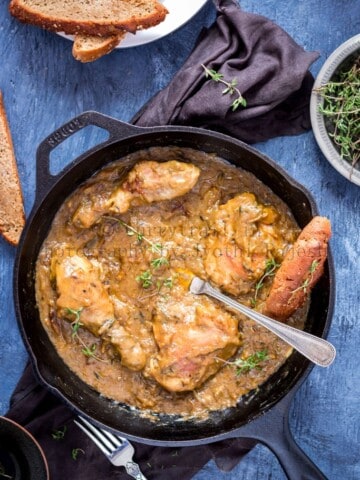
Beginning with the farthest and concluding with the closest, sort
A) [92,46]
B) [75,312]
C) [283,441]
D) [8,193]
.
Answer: [8,193]
[92,46]
[75,312]
[283,441]

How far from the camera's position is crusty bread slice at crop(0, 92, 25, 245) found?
3.72m

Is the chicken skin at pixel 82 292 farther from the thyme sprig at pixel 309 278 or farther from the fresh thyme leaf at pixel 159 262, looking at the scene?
the thyme sprig at pixel 309 278

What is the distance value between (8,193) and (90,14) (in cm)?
101

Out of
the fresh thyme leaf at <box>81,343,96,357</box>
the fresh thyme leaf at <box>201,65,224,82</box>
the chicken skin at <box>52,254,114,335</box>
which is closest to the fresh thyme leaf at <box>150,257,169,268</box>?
the chicken skin at <box>52,254,114,335</box>

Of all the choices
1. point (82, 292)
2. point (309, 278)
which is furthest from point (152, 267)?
point (309, 278)

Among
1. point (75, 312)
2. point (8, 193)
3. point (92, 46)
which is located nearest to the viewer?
point (75, 312)

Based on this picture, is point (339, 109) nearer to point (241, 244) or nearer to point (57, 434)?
point (241, 244)

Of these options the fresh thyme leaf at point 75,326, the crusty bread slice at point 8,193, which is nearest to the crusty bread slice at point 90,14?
the crusty bread slice at point 8,193

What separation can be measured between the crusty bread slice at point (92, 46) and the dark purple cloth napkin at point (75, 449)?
5.33 ft

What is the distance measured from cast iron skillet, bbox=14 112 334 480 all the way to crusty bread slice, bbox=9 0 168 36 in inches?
23.1

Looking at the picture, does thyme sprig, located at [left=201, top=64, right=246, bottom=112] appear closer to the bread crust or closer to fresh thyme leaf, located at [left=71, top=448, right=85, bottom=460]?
the bread crust

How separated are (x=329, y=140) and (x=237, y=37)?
701 mm

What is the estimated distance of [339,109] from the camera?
3.57 m

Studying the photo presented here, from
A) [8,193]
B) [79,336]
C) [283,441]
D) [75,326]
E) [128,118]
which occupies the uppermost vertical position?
[128,118]
